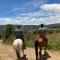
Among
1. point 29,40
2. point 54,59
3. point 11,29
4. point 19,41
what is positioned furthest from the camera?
point 11,29

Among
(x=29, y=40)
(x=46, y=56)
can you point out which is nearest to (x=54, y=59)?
(x=46, y=56)

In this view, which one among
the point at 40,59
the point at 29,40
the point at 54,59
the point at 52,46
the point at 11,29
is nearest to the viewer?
the point at 40,59

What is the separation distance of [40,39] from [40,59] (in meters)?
1.27

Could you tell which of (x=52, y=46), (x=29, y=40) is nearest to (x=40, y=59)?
(x=52, y=46)

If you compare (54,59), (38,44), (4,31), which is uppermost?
(38,44)

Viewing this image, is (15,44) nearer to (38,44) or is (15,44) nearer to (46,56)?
(38,44)

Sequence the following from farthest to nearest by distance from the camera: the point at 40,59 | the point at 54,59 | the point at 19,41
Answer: the point at 54,59
the point at 40,59
the point at 19,41

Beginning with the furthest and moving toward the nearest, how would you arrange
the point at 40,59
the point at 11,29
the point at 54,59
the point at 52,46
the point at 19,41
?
the point at 11,29 → the point at 52,46 → the point at 54,59 → the point at 40,59 → the point at 19,41

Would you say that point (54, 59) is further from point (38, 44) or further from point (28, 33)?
point (28, 33)

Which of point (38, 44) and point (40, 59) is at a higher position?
point (38, 44)

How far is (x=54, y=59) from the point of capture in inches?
611

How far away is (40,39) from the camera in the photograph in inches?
511

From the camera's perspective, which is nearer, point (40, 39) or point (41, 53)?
point (40, 39)

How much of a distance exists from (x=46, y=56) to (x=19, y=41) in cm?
250
